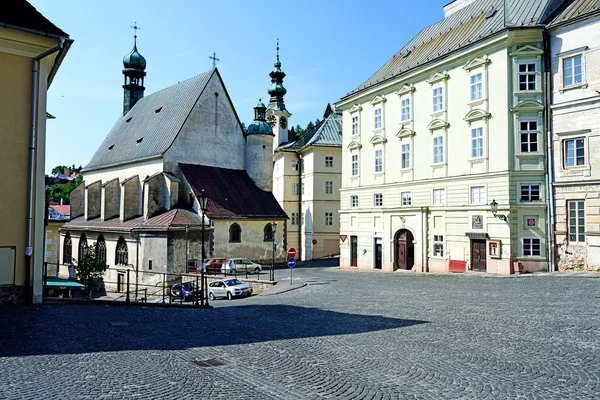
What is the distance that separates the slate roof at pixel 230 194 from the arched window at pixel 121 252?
Result: 22.7 ft

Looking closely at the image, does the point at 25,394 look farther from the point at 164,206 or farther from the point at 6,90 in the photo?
the point at 164,206

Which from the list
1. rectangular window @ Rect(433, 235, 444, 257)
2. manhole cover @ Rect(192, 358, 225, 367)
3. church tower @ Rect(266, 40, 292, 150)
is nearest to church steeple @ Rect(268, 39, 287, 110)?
church tower @ Rect(266, 40, 292, 150)

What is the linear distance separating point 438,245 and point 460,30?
510 inches

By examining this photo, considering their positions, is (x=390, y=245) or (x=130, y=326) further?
(x=390, y=245)

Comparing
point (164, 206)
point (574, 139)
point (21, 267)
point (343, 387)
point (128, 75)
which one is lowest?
point (343, 387)

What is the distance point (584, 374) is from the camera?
26.8ft

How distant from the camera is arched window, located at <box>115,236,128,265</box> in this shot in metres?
39.4

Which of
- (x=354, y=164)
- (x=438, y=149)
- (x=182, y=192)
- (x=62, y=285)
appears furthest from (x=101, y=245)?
(x=438, y=149)

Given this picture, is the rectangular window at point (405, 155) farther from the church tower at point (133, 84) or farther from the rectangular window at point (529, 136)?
the church tower at point (133, 84)

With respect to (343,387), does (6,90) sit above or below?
above

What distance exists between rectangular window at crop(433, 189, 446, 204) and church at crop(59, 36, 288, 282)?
16.0 meters

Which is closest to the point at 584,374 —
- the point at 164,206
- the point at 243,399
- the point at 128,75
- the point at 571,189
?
the point at 243,399

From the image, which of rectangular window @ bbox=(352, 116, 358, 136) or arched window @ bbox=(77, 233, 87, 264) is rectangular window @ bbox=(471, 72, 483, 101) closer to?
rectangular window @ bbox=(352, 116, 358, 136)

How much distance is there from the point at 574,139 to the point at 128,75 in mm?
46919
